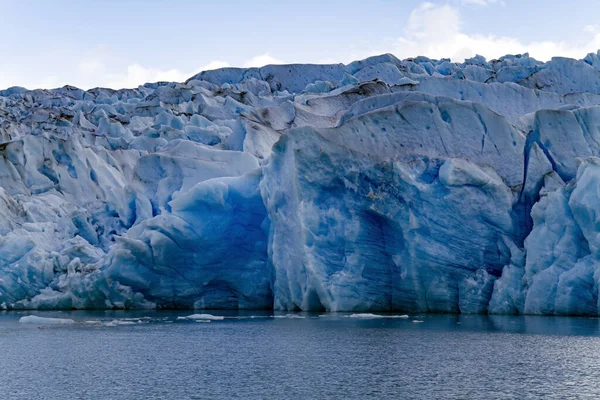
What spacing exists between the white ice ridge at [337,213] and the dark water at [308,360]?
5.20 feet

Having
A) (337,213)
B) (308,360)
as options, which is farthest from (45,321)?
(308,360)

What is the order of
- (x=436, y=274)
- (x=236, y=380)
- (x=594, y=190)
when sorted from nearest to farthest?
(x=236, y=380), (x=594, y=190), (x=436, y=274)

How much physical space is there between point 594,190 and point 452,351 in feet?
19.2

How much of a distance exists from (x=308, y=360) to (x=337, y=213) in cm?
730

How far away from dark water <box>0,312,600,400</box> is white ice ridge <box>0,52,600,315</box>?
1585mm

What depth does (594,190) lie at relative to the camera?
14.9 meters

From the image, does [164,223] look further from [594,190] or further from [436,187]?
[594,190]

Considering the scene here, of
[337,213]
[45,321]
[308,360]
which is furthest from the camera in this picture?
[337,213]

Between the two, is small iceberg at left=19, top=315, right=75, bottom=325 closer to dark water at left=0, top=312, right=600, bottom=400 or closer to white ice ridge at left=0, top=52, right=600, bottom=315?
dark water at left=0, top=312, right=600, bottom=400

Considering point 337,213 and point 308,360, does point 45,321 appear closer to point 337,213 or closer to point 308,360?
point 337,213

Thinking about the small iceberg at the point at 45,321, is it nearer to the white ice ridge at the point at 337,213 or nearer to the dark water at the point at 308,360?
the dark water at the point at 308,360

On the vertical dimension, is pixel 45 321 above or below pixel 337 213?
below

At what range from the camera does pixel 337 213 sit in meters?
17.3

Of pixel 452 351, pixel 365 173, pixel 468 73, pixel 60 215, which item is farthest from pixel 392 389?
pixel 468 73
